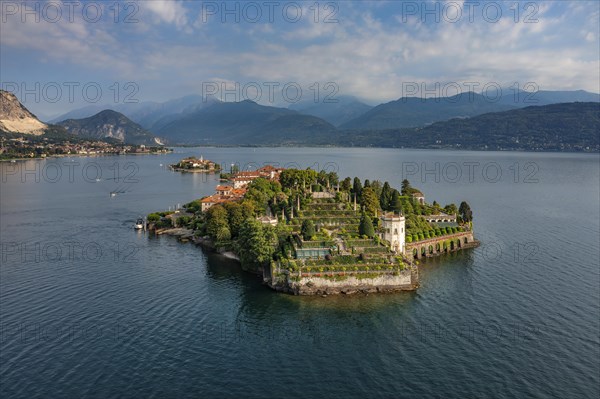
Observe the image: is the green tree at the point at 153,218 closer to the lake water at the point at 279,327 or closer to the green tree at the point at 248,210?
the lake water at the point at 279,327

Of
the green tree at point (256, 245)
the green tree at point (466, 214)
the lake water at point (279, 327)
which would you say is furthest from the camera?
the green tree at point (466, 214)

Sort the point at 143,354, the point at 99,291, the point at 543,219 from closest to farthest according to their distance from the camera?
the point at 143,354 → the point at 99,291 → the point at 543,219

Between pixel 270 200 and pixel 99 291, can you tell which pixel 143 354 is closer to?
pixel 99 291

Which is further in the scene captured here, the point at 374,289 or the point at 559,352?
the point at 374,289

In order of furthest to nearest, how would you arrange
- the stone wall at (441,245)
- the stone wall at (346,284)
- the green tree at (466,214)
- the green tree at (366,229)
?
the green tree at (466,214) < the stone wall at (441,245) < the green tree at (366,229) < the stone wall at (346,284)

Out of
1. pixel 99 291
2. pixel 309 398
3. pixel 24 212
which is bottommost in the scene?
pixel 309 398

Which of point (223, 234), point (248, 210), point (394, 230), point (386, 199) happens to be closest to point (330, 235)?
point (394, 230)

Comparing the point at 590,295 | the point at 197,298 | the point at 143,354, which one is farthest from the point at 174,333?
the point at 590,295

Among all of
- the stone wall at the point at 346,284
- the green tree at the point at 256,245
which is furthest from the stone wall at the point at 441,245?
the green tree at the point at 256,245
